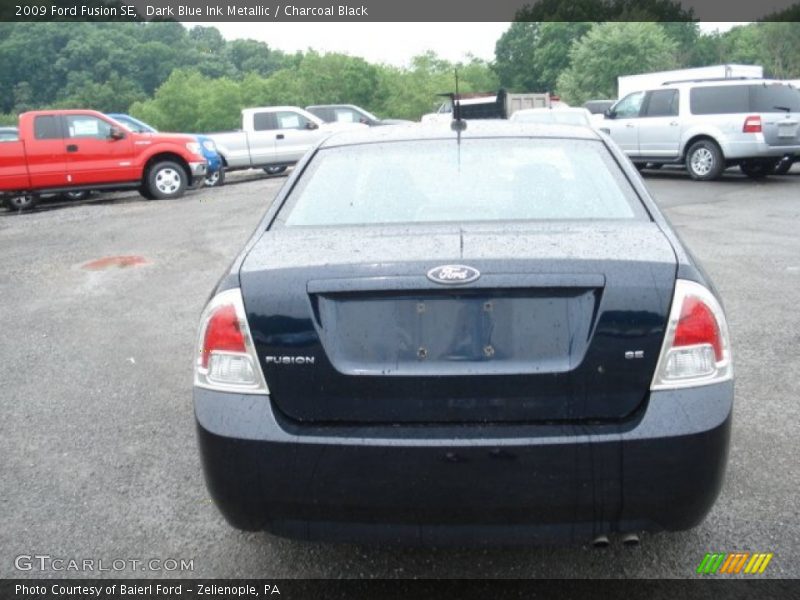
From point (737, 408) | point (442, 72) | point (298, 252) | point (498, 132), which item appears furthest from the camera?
point (442, 72)

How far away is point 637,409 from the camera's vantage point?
2590 millimetres

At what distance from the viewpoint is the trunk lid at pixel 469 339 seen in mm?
2574

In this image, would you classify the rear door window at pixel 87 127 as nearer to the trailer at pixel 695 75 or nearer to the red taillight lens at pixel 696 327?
the trailer at pixel 695 75

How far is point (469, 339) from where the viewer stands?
8.52 feet

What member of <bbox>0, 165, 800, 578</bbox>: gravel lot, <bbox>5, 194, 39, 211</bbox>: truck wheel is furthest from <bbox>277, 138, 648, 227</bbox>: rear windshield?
<bbox>5, 194, 39, 211</bbox>: truck wheel

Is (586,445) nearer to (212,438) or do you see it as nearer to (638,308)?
(638,308)

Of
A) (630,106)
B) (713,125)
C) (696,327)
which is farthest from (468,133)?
(630,106)

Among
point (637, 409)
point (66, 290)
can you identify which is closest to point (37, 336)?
point (66, 290)

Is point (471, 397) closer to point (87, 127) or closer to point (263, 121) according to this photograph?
point (87, 127)

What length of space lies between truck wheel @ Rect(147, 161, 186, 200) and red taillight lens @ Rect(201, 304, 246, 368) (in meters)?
15.3

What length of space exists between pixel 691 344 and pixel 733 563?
101 centimetres

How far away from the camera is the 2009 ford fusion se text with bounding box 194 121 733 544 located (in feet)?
8.36

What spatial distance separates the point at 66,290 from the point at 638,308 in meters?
7.41

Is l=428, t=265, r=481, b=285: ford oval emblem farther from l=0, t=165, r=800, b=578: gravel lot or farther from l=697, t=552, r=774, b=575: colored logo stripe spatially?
l=697, t=552, r=774, b=575: colored logo stripe
